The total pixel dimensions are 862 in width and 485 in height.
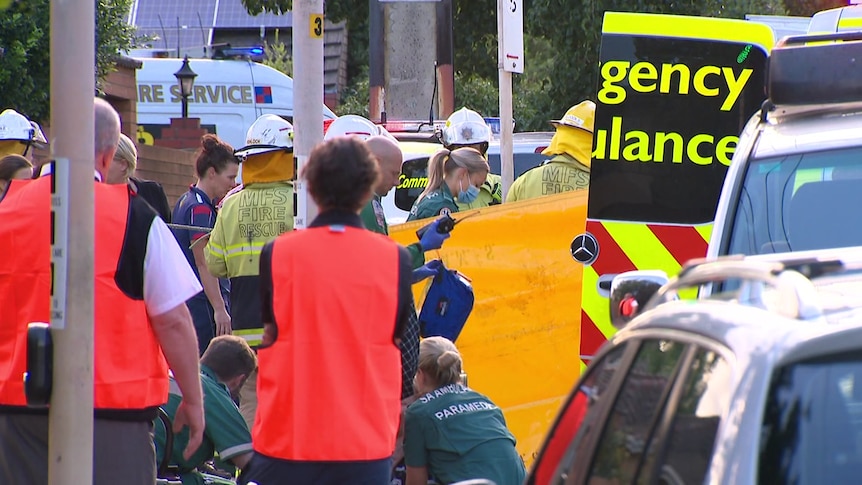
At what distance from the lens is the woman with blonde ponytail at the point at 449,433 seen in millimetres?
6109

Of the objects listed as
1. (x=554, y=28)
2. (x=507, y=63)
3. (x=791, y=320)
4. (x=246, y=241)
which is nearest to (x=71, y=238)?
(x=791, y=320)

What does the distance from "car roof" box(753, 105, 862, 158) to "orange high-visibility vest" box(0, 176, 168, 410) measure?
216cm

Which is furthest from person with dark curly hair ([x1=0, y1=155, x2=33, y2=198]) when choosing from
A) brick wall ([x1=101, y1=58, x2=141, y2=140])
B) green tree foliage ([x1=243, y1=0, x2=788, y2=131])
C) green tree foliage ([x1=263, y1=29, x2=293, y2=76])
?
green tree foliage ([x1=263, y1=29, x2=293, y2=76])

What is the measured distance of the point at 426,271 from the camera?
611 centimetres

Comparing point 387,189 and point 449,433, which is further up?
point 387,189

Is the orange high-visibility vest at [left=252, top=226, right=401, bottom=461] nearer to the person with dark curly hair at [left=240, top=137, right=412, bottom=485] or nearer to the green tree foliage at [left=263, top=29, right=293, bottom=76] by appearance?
the person with dark curly hair at [left=240, top=137, right=412, bottom=485]

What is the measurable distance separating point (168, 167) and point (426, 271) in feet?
42.3

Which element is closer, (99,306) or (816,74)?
(99,306)

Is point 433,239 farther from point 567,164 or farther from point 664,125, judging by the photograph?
point 567,164

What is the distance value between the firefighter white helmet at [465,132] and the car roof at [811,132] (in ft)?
16.4

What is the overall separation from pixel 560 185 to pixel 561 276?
0.76 metres

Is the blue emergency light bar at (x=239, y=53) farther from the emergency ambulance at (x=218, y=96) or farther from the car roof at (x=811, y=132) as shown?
the car roof at (x=811, y=132)

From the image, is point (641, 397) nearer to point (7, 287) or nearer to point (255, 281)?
point (7, 287)

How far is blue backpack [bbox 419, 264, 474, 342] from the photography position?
663 centimetres
